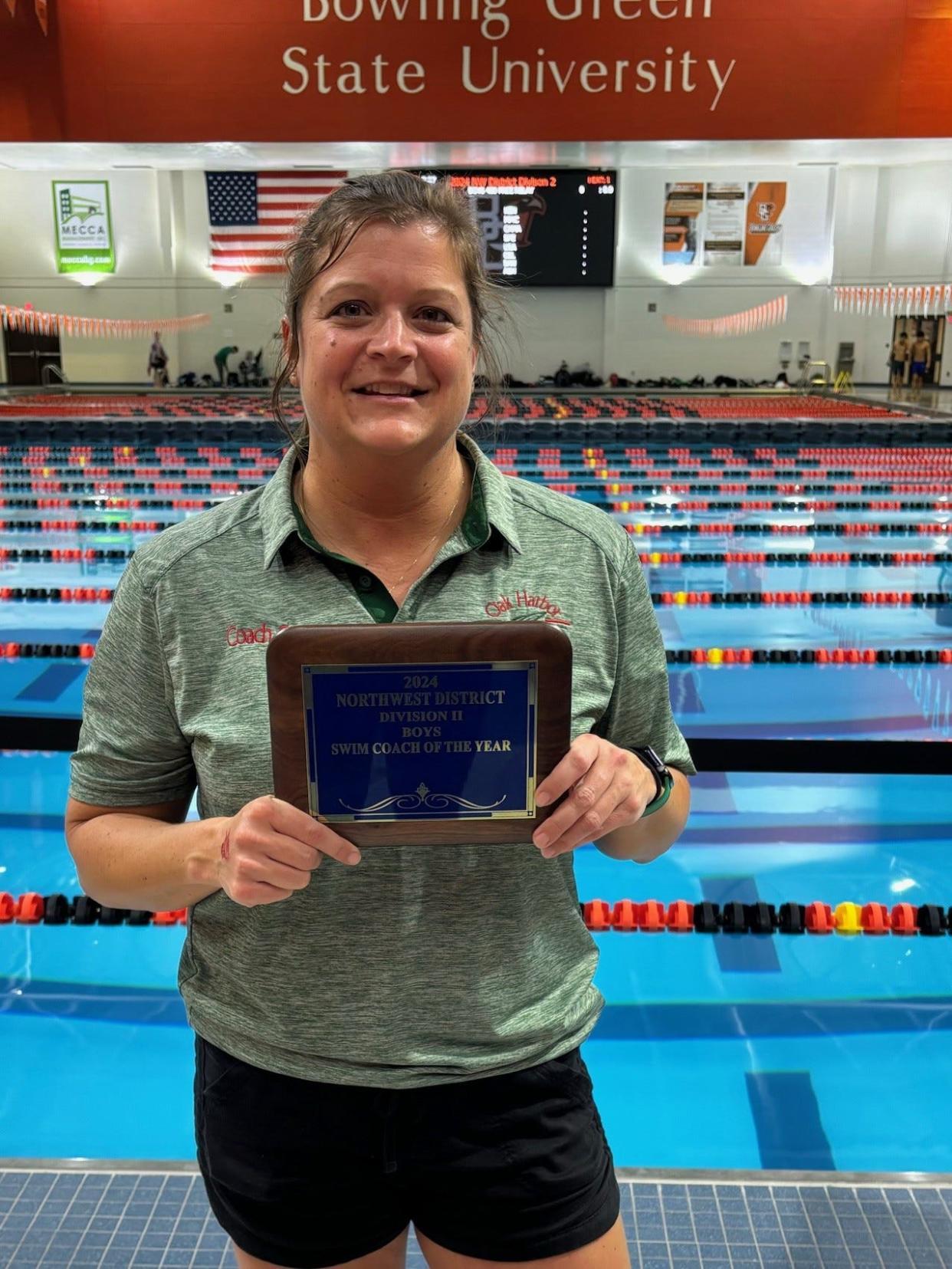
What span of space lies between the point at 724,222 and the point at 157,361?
1053 cm

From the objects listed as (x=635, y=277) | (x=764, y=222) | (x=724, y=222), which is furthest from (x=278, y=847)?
(x=764, y=222)

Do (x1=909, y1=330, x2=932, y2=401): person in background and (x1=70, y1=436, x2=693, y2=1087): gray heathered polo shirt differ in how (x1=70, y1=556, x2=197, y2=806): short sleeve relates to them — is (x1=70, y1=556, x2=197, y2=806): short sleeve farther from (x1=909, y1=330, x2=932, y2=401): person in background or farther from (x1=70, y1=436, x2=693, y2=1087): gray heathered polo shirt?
(x1=909, y1=330, x2=932, y2=401): person in background

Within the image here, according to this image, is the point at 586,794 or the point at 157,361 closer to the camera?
the point at 586,794

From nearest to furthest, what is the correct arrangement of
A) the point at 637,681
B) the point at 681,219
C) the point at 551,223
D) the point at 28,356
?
the point at 637,681 → the point at 551,223 → the point at 681,219 → the point at 28,356

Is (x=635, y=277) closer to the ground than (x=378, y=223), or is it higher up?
higher up

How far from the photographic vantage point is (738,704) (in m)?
4.66

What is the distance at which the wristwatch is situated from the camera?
3.45 ft

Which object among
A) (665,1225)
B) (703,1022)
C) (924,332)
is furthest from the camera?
(924,332)

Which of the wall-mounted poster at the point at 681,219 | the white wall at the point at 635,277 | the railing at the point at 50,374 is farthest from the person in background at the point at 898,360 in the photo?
the railing at the point at 50,374

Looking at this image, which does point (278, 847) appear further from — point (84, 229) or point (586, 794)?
point (84, 229)

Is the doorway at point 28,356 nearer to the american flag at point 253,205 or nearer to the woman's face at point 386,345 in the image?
the american flag at point 253,205

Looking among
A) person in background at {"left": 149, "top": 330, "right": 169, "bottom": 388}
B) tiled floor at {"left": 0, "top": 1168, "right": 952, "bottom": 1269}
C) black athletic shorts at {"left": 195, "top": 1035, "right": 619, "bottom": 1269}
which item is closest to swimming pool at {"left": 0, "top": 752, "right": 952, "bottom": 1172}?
tiled floor at {"left": 0, "top": 1168, "right": 952, "bottom": 1269}

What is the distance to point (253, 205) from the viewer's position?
57.6 feet

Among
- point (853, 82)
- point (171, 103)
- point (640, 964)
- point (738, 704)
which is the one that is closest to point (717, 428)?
point (853, 82)
